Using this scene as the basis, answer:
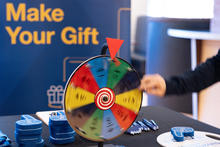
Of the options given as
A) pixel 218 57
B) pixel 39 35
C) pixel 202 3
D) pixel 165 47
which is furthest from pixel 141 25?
pixel 218 57

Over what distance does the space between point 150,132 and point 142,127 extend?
45mm

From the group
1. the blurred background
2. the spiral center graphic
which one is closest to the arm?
the spiral center graphic

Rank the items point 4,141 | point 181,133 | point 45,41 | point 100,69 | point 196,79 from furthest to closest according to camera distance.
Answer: point 45,41, point 196,79, point 181,133, point 4,141, point 100,69

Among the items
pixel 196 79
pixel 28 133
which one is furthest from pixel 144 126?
pixel 28 133

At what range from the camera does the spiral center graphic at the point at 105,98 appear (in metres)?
1.13

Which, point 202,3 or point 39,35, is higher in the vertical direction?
point 202,3

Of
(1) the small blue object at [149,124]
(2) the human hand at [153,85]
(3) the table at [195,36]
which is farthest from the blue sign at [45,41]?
(2) the human hand at [153,85]

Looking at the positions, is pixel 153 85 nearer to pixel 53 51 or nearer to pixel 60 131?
pixel 60 131

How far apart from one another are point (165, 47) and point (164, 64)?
195 millimetres

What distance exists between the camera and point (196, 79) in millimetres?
1435

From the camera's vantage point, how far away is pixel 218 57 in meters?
1.51

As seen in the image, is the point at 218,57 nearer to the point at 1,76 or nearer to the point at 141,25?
the point at 1,76

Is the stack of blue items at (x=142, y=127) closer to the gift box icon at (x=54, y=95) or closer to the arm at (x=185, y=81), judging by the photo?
the arm at (x=185, y=81)

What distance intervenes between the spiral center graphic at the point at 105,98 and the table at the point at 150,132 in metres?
A: 0.22
